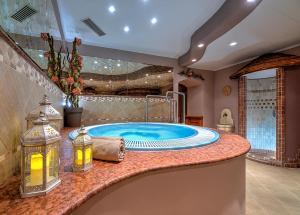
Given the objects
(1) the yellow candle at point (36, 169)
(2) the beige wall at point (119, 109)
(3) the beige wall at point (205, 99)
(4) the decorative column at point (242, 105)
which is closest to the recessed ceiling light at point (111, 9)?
(2) the beige wall at point (119, 109)

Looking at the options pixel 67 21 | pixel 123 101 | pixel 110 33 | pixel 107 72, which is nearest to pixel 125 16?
pixel 110 33

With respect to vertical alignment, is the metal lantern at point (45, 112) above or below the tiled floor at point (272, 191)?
above

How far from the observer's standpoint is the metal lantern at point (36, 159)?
52 centimetres

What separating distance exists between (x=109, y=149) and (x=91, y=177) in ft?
0.65

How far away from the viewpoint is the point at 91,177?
0.66 metres

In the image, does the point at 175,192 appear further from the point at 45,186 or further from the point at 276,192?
the point at 276,192

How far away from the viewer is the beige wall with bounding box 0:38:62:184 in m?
0.60

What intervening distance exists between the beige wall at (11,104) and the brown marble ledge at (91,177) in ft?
0.29

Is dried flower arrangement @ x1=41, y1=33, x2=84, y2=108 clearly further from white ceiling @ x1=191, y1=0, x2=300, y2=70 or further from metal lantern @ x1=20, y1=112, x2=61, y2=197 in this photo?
white ceiling @ x1=191, y1=0, x2=300, y2=70

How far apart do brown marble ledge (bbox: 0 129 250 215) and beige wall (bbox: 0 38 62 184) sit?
0.09 meters

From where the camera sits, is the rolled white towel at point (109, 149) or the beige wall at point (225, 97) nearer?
the rolled white towel at point (109, 149)

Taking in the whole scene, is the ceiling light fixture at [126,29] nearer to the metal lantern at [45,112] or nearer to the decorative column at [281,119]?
the metal lantern at [45,112]

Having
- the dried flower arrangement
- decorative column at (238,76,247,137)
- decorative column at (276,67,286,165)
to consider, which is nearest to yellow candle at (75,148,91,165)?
the dried flower arrangement

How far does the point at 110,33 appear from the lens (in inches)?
126
